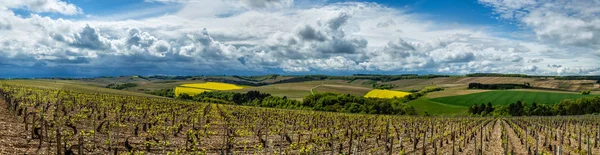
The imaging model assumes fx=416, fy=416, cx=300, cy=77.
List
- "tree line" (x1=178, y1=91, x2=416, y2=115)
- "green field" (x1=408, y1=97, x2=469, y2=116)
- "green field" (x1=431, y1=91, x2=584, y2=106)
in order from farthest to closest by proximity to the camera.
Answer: "green field" (x1=431, y1=91, x2=584, y2=106) → "tree line" (x1=178, y1=91, x2=416, y2=115) → "green field" (x1=408, y1=97, x2=469, y2=116)

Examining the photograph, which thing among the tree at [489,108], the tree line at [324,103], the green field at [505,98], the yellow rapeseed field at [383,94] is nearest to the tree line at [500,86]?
the green field at [505,98]

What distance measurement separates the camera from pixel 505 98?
122 meters

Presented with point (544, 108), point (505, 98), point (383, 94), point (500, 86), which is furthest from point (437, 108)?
point (500, 86)

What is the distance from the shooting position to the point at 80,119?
117 feet

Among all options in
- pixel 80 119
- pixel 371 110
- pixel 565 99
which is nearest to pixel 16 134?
pixel 80 119

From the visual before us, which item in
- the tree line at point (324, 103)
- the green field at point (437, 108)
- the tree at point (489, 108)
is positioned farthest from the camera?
the tree line at point (324, 103)

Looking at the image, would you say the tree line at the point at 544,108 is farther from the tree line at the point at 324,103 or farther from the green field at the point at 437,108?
the tree line at the point at 324,103

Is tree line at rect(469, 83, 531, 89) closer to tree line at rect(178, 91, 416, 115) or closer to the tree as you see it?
tree line at rect(178, 91, 416, 115)

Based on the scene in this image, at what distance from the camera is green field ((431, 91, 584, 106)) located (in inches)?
4589

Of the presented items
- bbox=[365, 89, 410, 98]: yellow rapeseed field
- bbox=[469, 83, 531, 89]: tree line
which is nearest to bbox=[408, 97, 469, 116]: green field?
bbox=[365, 89, 410, 98]: yellow rapeseed field

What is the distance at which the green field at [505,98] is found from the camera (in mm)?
116562

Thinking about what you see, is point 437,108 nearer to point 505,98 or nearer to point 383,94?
point 505,98

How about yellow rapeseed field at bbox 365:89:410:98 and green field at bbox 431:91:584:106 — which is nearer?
green field at bbox 431:91:584:106

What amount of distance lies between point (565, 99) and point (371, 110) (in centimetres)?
5381
